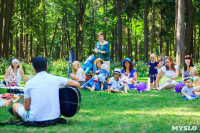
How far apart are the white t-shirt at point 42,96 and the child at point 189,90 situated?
473cm

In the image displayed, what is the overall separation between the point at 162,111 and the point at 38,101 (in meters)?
3.03

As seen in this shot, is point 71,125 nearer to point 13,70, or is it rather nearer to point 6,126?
point 6,126

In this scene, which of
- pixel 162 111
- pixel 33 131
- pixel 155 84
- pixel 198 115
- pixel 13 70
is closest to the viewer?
pixel 33 131

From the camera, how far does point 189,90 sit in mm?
8500

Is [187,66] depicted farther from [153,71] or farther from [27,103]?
[27,103]

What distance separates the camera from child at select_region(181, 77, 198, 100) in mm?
8281

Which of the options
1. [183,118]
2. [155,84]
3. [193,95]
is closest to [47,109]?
[183,118]

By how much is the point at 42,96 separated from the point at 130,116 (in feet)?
6.62

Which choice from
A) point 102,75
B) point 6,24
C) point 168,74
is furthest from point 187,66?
point 6,24

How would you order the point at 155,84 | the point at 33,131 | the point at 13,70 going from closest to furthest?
the point at 33,131 → the point at 13,70 → the point at 155,84

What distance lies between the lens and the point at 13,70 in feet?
34.0

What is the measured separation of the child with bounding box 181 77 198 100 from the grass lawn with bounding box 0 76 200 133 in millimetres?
263

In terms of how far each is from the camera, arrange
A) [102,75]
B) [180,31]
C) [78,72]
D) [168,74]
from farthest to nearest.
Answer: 1. [180,31]
2. [78,72]
3. [168,74]
4. [102,75]

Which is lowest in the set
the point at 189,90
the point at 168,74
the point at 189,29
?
the point at 189,90
